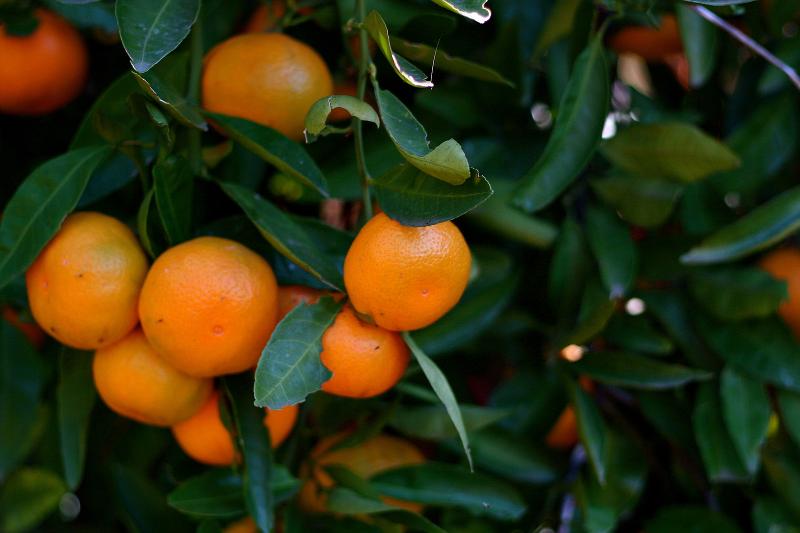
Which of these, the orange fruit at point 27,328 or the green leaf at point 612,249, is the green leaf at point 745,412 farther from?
the orange fruit at point 27,328

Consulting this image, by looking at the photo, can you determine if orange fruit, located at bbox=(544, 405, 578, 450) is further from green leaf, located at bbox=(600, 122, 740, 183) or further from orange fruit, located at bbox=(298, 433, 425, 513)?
green leaf, located at bbox=(600, 122, 740, 183)

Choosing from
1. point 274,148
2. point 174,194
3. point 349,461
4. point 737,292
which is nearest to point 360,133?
point 274,148

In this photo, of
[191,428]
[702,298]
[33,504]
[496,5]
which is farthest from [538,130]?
[33,504]

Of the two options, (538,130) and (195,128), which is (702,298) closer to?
(538,130)

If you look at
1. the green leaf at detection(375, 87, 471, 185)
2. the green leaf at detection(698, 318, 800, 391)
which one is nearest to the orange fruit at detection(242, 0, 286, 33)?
the green leaf at detection(375, 87, 471, 185)

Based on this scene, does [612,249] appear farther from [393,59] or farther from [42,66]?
[42,66]

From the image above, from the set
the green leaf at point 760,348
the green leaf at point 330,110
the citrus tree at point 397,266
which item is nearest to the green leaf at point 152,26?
the citrus tree at point 397,266
